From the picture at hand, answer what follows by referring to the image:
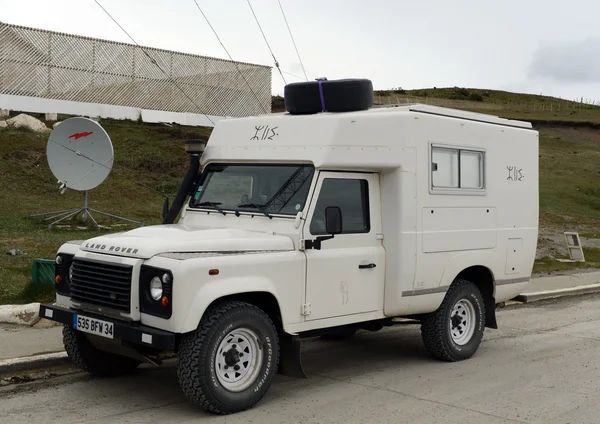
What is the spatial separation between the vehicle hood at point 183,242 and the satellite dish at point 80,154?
10.9 metres

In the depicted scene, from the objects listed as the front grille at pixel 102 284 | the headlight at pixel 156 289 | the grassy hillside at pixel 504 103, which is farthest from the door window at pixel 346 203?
the grassy hillside at pixel 504 103

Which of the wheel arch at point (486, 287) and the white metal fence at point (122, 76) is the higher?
the white metal fence at point (122, 76)

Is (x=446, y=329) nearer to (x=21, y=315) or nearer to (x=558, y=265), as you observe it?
(x=21, y=315)

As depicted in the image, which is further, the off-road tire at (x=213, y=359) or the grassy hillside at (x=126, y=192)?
the grassy hillside at (x=126, y=192)

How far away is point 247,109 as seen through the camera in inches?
1517

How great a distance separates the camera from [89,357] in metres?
7.76

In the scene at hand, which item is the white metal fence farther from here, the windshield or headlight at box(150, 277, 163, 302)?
headlight at box(150, 277, 163, 302)

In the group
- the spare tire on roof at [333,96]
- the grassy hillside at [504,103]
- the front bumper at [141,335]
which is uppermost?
the grassy hillside at [504,103]

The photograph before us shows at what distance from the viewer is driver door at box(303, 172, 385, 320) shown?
7508 mm

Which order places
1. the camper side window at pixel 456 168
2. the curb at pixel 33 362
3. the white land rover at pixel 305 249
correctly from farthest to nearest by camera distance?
the camper side window at pixel 456 168, the curb at pixel 33 362, the white land rover at pixel 305 249

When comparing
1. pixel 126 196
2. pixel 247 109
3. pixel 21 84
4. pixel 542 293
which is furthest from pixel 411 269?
pixel 247 109

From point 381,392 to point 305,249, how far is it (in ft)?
5.20

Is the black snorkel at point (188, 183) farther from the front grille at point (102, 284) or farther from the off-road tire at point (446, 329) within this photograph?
the off-road tire at point (446, 329)

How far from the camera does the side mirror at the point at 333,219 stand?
7.34m
